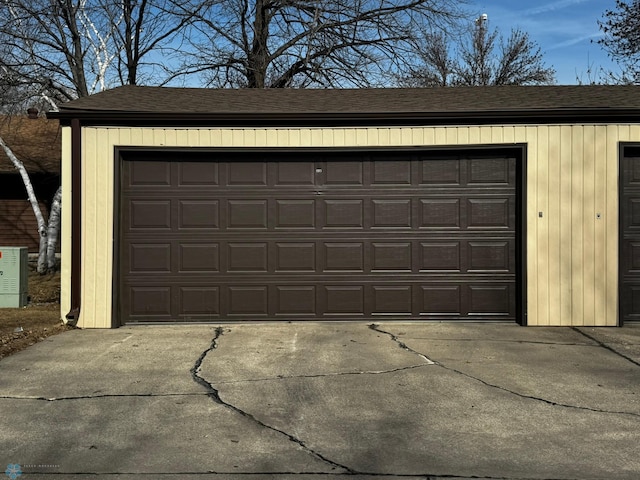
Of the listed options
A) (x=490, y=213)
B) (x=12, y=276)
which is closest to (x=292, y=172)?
(x=490, y=213)

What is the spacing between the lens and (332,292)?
30.8 feet

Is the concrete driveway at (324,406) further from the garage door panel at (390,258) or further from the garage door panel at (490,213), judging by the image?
the garage door panel at (490,213)

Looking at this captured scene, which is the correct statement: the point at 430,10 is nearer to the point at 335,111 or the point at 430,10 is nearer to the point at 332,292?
the point at 335,111

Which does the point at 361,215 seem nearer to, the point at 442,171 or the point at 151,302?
the point at 442,171

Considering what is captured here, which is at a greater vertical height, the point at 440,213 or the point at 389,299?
the point at 440,213

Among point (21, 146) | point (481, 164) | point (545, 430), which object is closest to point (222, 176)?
point (481, 164)

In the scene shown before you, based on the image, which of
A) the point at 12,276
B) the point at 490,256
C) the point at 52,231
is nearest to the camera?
the point at 490,256

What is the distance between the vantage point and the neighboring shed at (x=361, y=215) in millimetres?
9102

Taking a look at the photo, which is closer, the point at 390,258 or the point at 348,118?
the point at 348,118

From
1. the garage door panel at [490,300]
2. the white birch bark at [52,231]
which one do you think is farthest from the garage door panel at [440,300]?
the white birch bark at [52,231]

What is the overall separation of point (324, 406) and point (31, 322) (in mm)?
6025

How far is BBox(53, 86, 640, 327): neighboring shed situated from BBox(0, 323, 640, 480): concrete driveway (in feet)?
3.25

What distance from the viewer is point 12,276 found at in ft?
37.3

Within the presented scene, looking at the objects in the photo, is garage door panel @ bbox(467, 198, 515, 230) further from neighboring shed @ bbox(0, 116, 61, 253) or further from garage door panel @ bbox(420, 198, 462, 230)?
neighboring shed @ bbox(0, 116, 61, 253)
